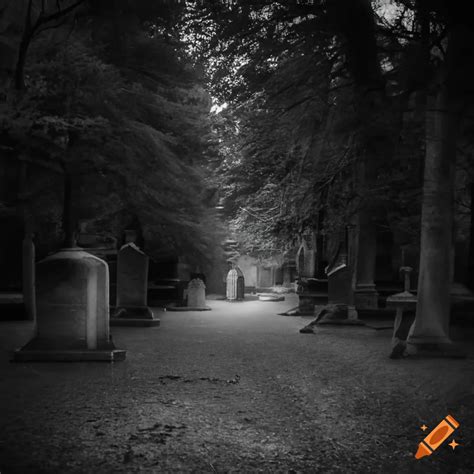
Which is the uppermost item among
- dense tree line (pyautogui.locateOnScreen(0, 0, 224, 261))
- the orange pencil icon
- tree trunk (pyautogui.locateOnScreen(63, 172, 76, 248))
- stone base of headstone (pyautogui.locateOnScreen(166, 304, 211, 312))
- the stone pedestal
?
dense tree line (pyautogui.locateOnScreen(0, 0, 224, 261))

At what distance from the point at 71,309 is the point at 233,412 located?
3.67 m

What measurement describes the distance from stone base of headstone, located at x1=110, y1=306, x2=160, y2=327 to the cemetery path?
13.5ft

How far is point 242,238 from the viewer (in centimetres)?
2233

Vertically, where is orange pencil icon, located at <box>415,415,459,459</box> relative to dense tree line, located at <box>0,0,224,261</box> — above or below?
below

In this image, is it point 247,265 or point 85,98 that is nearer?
point 85,98

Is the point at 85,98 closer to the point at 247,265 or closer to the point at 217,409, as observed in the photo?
the point at 217,409

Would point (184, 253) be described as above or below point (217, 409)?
above

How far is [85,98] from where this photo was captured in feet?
42.4

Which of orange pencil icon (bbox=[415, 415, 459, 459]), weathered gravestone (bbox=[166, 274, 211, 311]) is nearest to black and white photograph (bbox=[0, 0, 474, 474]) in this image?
orange pencil icon (bbox=[415, 415, 459, 459])

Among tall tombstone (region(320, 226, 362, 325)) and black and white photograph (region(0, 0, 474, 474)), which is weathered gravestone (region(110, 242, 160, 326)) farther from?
tall tombstone (region(320, 226, 362, 325))

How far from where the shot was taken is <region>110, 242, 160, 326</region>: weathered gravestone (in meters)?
13.2

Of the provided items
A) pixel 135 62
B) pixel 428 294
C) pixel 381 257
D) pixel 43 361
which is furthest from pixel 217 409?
pixel 135 62

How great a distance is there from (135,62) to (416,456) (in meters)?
17.6

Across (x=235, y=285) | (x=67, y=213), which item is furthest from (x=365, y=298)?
(x=235, y=285)
